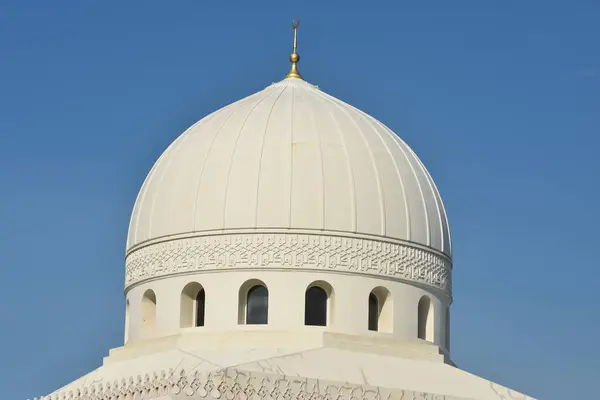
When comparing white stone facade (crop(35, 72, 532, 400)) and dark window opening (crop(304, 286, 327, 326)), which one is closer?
white stone facade (crop(35, 72, 532, 400))

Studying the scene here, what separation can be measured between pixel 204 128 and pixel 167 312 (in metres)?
5.13

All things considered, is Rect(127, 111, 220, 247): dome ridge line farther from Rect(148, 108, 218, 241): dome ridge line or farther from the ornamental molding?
the ornamental molding

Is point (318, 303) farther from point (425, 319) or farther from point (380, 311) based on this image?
point (425, 319)

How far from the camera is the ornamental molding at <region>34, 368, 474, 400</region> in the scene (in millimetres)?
34500

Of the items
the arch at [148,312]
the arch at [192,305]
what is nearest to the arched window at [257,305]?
the arch at [192,305]

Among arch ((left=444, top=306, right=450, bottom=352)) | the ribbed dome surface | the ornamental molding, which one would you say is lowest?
the ornamental molding

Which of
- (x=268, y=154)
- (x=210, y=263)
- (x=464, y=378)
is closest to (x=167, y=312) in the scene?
(x=210, y=263)

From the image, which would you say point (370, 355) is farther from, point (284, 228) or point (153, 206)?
point (153, 206)

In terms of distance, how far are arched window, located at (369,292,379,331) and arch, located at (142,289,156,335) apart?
5452mm

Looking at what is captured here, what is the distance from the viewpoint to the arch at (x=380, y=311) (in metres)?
39.8

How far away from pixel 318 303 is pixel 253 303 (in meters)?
1.57

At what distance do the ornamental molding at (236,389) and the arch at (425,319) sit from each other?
354cm

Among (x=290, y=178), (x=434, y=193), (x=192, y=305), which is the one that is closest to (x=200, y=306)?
(x=192, y=305)

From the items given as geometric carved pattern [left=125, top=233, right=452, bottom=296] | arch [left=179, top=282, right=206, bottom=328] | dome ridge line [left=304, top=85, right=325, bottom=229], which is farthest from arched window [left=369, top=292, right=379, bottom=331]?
arch [left=179, top=282, right=206, bottom=328]
